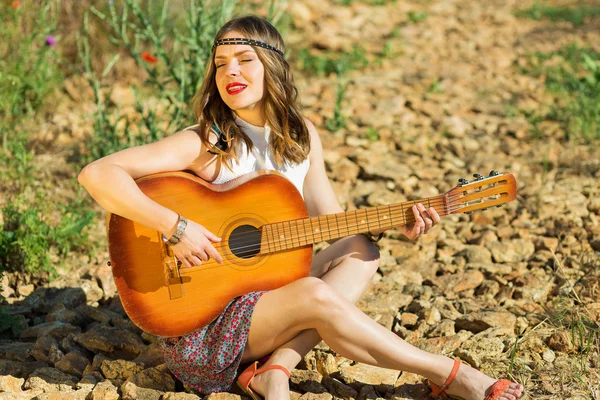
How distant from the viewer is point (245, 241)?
2654 mm

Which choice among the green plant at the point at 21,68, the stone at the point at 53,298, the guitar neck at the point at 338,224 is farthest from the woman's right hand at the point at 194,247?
the green plant at the point at 21,68

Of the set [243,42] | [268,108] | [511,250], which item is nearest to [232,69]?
[243,42]

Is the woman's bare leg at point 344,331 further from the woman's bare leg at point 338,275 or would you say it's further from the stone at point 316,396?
the stone at point 316,396

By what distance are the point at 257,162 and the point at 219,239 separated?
42cm

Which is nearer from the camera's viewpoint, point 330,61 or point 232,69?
point 232,69

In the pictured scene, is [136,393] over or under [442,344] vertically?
over

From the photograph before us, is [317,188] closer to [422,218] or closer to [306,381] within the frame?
[422,218]

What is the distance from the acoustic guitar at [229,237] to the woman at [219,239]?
6cm

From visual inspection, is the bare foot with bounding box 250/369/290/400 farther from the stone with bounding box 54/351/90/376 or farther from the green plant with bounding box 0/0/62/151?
the green plant with bounding box 0/0/62/151

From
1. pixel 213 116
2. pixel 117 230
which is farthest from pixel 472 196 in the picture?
pixel 117 230

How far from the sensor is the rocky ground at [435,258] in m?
2.78

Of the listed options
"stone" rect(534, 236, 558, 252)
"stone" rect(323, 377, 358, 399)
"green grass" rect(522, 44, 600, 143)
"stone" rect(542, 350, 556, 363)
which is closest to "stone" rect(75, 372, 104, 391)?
"stone" rect(323, 377, 358, 399)

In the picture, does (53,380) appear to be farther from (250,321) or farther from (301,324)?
(301,324)

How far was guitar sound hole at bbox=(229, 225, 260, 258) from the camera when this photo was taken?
2637 mm
